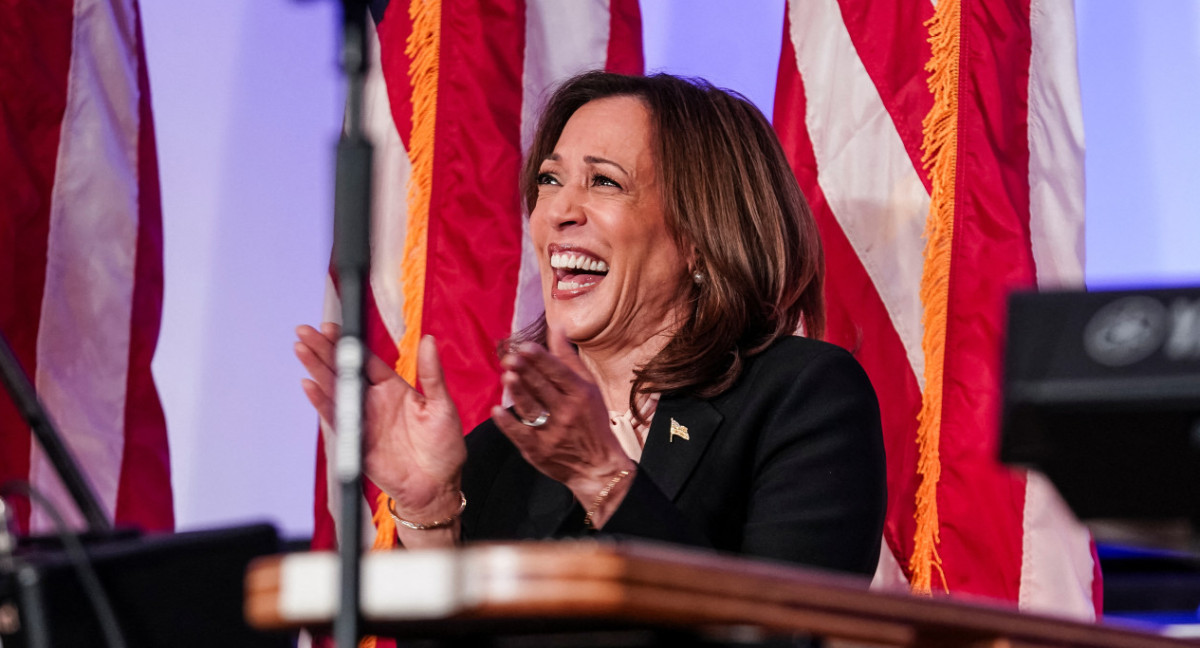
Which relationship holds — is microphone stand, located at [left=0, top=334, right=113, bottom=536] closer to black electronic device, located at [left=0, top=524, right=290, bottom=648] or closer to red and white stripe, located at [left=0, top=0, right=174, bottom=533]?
black electronic device, located at [left=0, top=524, right=290, bottom=648]

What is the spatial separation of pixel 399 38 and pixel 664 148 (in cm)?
72

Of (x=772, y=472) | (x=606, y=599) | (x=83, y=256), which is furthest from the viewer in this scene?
(x=83, y=256)

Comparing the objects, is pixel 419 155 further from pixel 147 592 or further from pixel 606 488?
pixel 147 592

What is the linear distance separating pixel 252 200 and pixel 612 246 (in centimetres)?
102

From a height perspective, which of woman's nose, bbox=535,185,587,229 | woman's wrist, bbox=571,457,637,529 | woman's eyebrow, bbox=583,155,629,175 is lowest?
woman's wrist, bbox=571,457,637,529

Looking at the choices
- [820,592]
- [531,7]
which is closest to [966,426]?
[531,7]

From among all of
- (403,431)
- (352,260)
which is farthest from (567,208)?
(352,260)

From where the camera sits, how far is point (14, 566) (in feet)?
3.52

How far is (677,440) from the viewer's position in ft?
5.66

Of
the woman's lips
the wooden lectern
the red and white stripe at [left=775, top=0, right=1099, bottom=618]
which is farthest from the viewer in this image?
the red and white stripe at [left=775, top=0, right=1099, bottom=618]

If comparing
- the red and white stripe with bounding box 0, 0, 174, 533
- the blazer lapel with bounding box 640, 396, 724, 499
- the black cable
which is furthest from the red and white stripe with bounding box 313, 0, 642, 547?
the black cable

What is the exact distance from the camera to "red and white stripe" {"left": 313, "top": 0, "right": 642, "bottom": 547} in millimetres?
2369

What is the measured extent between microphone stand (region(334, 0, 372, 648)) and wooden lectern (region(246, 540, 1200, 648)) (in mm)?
47

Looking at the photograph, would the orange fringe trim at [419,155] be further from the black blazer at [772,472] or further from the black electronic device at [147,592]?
the black electronic device at [147,592]
